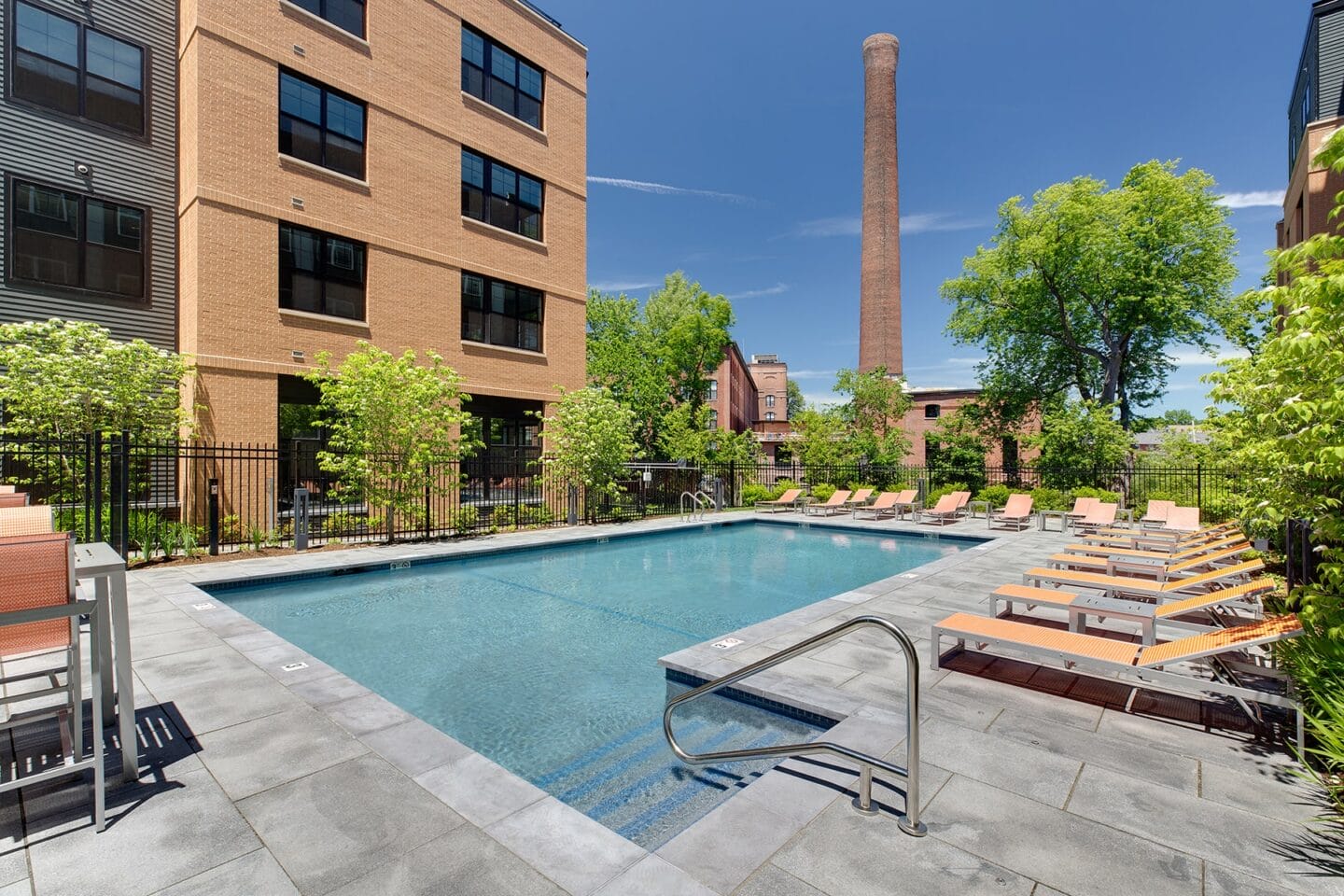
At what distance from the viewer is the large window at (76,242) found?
39.6 ft

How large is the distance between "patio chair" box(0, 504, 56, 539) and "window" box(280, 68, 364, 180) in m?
13.6

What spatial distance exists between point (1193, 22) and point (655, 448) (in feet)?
94.3

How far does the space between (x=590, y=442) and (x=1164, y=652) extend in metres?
13.9

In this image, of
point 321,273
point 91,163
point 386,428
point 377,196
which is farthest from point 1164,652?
point 91,163

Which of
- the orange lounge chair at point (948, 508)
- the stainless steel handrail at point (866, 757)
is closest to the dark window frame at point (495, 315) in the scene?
the orange lounge chair at point (948, 508)

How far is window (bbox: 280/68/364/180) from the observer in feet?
47.3

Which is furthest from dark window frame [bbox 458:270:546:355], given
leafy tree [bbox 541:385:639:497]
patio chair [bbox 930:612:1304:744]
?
patio chair [bbox 930:612:1304:744]

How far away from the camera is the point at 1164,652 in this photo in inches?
169

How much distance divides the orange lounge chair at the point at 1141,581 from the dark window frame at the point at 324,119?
17.4 m

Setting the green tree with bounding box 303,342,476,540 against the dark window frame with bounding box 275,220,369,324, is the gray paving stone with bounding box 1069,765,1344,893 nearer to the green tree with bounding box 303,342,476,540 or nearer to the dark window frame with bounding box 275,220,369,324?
the green tree with bounding box 303,342,476,540

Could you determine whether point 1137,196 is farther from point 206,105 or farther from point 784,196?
point 206,105

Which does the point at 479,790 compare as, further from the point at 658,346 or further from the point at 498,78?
the point at 658,346

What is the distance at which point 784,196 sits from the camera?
1927 inches

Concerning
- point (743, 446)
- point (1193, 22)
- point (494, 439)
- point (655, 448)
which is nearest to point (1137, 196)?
point (1193, 22)
